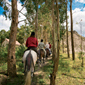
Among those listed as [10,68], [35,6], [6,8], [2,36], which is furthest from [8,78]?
[2,36]

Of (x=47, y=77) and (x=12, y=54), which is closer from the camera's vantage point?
(x=12, y=54)

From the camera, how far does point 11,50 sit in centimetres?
508

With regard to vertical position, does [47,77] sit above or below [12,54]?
below

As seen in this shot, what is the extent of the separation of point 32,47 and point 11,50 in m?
1.57

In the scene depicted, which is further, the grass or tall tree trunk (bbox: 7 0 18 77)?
tall tree trunk (bbox: 7 0 18 77)

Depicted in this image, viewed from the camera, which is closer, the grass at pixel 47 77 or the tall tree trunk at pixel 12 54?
the grass at pixel 47 77

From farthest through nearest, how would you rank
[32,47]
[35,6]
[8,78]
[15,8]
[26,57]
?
[35,6] → [15,8] → [8,78] → [32,47] → [26,57]

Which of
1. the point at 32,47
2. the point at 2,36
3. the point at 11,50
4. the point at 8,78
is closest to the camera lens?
the point at 32,47

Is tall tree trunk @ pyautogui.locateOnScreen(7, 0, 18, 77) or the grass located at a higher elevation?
tall tree trunk @ pyautogui.locateOnScreen(7, 0, 18, 77)

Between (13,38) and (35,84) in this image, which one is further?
(13,38)

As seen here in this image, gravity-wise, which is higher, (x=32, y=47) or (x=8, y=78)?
(x=32, y=47)

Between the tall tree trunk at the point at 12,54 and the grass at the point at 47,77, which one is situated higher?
the tall tree trunk at the point at 12,54

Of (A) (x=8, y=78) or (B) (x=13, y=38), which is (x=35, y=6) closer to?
(B) (x=13, y=38)

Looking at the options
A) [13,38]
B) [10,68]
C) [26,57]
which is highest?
[13,38]
